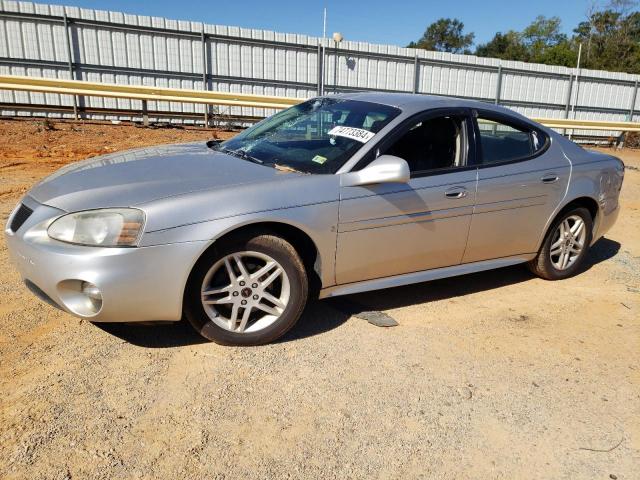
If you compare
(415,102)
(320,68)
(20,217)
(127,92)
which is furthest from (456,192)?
(320,68)

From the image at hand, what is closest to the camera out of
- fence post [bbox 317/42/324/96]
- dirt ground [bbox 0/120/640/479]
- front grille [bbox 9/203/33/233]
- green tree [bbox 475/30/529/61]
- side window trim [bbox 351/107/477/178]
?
dirt ground [bbox 0/120/640/479]

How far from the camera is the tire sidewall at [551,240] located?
459cm

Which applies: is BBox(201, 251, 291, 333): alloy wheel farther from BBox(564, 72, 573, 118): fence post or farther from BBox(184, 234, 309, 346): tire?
BBox(564, 72, 573, 118): fence post

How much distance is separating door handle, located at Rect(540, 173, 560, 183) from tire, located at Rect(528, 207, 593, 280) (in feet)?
1.21

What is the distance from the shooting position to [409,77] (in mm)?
19453

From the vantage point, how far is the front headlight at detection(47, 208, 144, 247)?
2.83 m

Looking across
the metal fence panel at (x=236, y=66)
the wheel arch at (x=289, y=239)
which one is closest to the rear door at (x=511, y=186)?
the wheel arch at (x=289, y=239)

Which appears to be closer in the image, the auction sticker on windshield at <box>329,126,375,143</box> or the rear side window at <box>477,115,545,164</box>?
the auction sticker on windshield at <box>329,126,375,143</box>

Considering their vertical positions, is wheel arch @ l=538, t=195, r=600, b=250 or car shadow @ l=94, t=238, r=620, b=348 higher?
wheel arch @ l=538, t=195, r=600, b=250

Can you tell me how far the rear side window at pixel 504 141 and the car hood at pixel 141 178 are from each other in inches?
63.4

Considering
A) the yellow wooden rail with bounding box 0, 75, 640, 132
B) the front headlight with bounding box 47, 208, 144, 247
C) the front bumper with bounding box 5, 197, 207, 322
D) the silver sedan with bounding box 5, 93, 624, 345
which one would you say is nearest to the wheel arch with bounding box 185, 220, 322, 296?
the silver sedan with bounding box 5, 93, 624, 345

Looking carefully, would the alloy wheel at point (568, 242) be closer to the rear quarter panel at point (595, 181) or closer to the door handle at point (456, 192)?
the rear quarter panel at point (595, 181)

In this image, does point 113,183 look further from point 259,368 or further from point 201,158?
point 259,368

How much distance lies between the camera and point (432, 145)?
3861 millimetres
